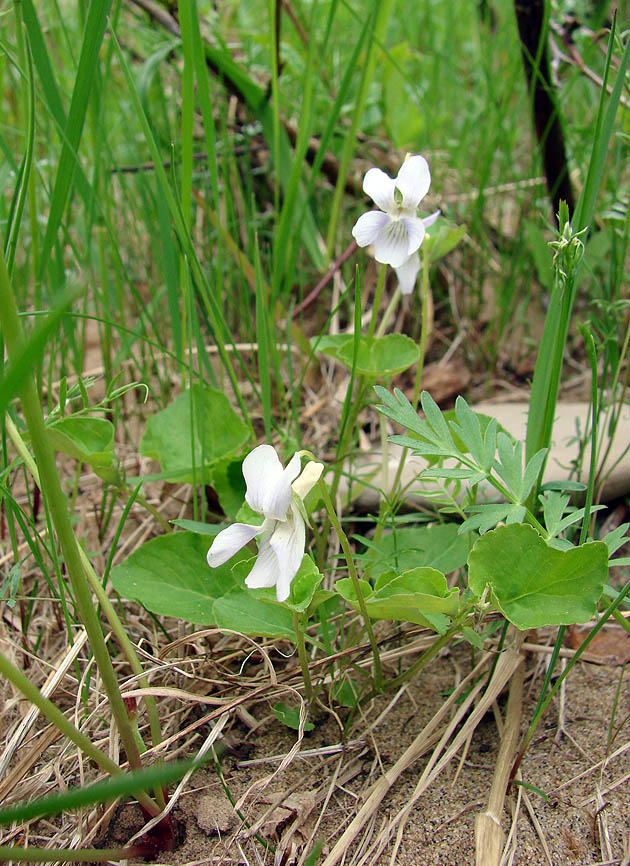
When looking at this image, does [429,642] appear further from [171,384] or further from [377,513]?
[171,384]

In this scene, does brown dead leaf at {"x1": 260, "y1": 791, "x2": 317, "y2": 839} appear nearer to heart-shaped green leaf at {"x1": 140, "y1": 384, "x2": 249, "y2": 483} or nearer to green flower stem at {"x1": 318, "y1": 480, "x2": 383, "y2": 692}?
green flower stem at {"x1": 318, "y1": 480, "x2": 383, "y2": 692}

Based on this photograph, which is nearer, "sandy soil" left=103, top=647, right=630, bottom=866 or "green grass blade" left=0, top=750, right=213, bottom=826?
"green grass blade" left=0, top=750, right=213, bottom=826

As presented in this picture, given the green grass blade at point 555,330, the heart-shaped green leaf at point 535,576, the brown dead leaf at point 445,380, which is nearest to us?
the heart-shaped green leaf at point 535,576

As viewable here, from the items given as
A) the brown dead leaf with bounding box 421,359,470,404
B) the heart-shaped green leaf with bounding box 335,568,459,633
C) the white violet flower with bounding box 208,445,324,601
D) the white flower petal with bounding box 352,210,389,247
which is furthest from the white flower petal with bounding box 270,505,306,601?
the brown dead leaf with bounding box 421,359,470,404

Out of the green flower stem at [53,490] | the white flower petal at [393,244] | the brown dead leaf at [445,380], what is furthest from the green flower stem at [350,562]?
the brown dead leaf at [445,380]

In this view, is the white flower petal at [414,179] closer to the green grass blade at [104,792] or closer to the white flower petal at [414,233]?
the white flower petal at [414,233]

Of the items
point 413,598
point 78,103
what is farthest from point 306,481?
point 78,103
